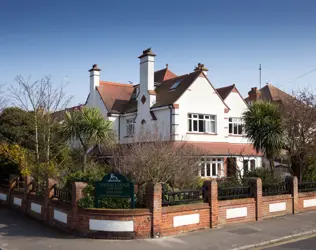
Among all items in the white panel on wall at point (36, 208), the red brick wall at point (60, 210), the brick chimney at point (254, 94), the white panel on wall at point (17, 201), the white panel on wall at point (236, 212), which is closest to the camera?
the red brick wall at point (60, 210)

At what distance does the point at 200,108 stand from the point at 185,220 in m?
15.8

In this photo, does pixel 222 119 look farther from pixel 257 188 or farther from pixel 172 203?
pixel 172 203

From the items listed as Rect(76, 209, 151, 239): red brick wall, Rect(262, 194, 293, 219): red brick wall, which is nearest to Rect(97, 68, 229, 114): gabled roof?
Rect(262, 194, 293, 219): red brick wall

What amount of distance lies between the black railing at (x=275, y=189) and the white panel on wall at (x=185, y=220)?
3.68 metres

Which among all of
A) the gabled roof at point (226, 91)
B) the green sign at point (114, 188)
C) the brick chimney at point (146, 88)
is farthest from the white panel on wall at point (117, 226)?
the gabled roof at point (226, 91)

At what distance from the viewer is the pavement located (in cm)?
980

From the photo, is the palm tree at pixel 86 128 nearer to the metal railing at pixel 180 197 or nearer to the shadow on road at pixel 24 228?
the shadow on road at pixel 24 228

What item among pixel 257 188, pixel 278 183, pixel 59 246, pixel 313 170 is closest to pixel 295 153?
pixel 313 170

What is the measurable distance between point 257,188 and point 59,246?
7186mm

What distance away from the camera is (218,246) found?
389 inches

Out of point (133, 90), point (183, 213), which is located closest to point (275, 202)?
point (183, 213)

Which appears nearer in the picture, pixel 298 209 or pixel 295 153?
pixel 298 209

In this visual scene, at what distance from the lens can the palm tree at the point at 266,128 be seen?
17.7 meters

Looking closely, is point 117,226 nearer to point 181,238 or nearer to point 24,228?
point 181,238
